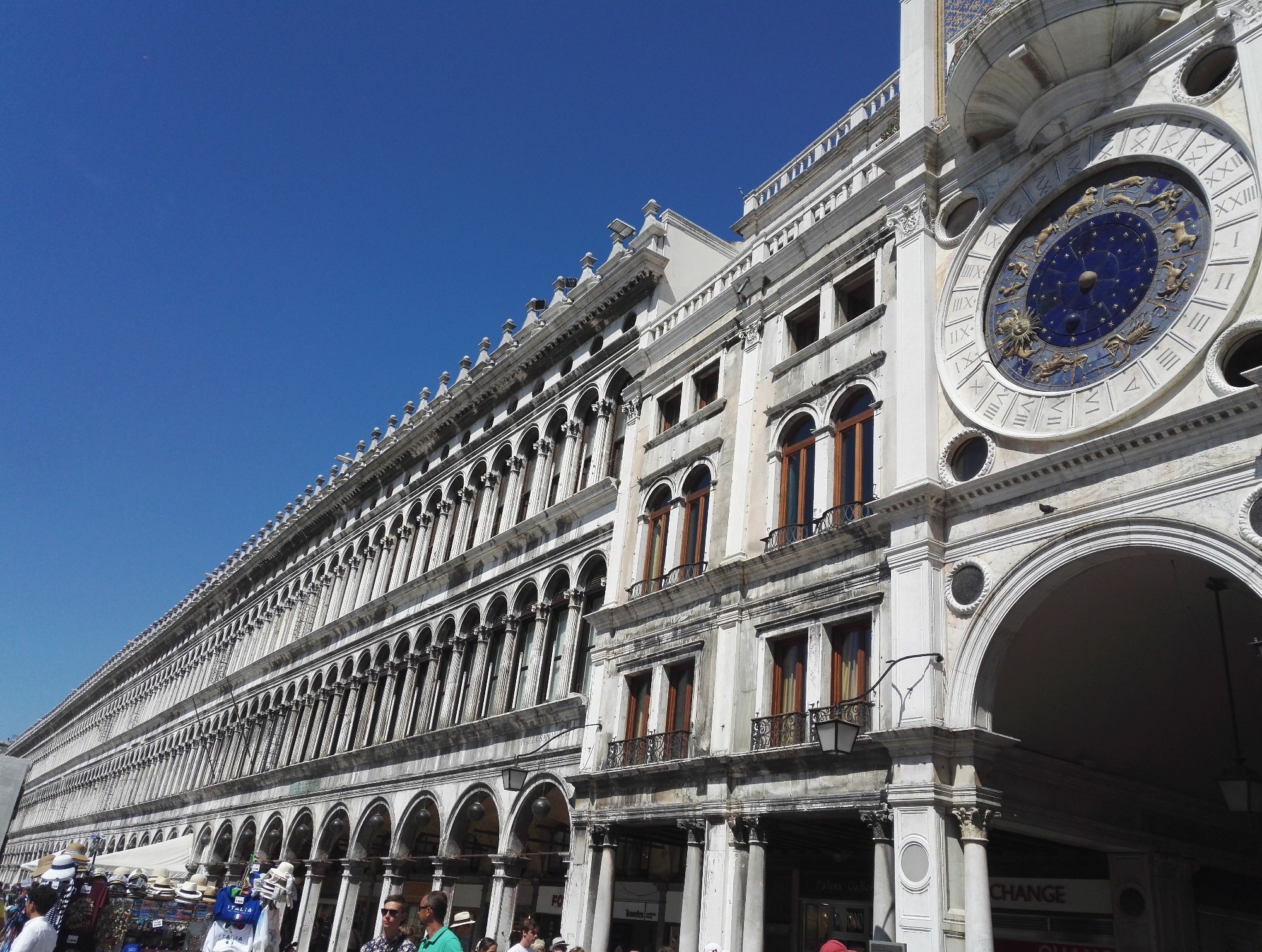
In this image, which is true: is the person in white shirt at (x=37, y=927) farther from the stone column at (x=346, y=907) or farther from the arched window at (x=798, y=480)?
the stone column at (x=346, y=907)

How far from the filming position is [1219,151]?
11969 mm

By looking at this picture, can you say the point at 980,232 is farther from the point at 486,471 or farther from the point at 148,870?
the point at 148,870

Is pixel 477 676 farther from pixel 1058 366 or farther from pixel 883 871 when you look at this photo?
pixel 1058 366

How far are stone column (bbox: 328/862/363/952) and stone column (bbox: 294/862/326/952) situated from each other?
2.16m

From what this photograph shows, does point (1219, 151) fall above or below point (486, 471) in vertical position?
below

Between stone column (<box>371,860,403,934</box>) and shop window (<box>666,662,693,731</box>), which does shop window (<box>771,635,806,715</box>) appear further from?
stone column (<box>371,860,403,934</box>)

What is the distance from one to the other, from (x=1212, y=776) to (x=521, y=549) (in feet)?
50.9

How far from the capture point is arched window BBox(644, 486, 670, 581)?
19.5 meters

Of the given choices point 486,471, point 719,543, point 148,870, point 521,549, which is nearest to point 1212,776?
point 719,543

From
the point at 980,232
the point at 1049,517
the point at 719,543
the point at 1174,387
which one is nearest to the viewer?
the point at 1174,387

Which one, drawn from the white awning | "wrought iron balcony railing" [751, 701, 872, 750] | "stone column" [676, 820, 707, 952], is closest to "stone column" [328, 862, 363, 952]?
the white awning

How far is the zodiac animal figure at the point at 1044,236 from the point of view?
13.8 metres

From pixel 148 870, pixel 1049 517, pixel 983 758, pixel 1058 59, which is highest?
pixel 1058 59

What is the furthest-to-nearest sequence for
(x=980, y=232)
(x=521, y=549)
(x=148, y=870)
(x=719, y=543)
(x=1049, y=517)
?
(x=148, y=870), (x=521, y=549), (x=719, y=543), (x=980, y=232), (x=1049, y=517)
